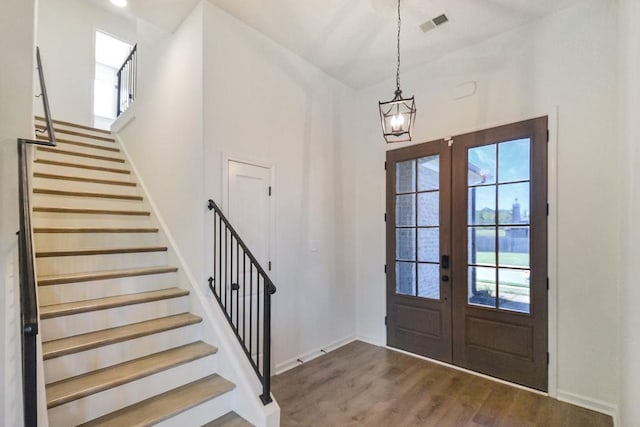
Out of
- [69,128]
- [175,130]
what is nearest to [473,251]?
[175,130]

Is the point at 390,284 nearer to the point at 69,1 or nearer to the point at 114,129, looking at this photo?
the point at 114,129

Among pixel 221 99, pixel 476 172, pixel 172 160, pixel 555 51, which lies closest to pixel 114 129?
pixel 172 160

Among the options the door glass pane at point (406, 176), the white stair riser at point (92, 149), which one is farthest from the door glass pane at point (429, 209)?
the white stair riser at point (92, 149)

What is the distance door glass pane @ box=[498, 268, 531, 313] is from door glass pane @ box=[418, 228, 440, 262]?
2.20ft

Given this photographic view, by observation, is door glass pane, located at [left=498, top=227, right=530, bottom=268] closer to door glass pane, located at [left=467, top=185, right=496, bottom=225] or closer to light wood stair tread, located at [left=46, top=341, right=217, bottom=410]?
door glass pane, located at [left=467, top=185, right=496, bottom=225]

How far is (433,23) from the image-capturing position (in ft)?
9.95

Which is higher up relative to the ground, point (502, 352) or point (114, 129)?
point (114, 129)

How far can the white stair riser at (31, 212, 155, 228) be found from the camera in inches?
113

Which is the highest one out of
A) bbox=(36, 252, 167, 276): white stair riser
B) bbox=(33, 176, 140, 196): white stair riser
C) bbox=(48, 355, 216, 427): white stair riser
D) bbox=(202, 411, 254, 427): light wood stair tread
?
bbox=(33, 176, 140, 196): white stair riser

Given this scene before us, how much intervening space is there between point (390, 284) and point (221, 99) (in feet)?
9.52

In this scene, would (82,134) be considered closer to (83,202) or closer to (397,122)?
(83,202)

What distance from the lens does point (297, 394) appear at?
2828 millimetres

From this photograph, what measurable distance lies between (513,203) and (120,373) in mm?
3578

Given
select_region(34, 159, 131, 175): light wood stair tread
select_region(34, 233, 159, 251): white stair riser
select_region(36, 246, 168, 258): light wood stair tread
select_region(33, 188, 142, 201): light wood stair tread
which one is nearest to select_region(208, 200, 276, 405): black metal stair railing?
select_region(36, 246, 168, 258): light wood stair tread
